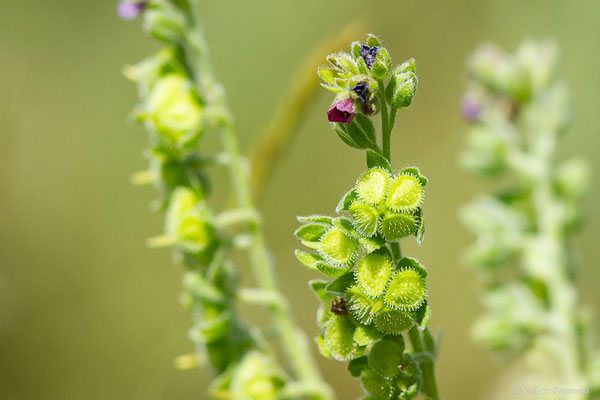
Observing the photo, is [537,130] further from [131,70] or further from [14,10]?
[14,10]

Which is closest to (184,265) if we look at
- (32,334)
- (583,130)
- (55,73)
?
(32,334)

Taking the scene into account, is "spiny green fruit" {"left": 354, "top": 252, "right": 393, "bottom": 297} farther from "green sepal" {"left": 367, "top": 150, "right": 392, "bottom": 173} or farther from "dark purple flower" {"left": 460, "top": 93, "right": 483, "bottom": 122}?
"dark purple flower" {"left": 460, "top": 93, "right": 483, "bottom": 122}

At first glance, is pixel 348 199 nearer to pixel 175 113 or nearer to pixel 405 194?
pixel 405 194

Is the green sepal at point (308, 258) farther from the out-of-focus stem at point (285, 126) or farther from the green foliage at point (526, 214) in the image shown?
the green foliage at point (526, 214)

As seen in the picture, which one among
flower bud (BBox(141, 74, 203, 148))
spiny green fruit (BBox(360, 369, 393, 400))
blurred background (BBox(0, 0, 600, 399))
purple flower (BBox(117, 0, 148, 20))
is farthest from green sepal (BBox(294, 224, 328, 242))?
blurred background (BBox(0, 0, 600, 399))

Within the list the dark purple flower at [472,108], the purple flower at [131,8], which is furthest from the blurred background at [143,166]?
the purple flower at [131,8]
